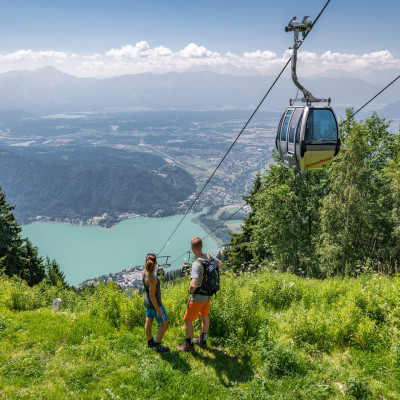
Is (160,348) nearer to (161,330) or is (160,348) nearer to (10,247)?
(161,330)

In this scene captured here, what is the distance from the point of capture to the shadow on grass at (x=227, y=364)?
4.24 metres

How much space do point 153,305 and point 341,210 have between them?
1274cm

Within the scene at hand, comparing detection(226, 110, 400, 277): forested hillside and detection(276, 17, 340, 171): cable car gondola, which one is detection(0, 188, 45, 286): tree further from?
detection(276, 17, 340, 171): cable car gondola

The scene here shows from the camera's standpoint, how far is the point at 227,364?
4543mm

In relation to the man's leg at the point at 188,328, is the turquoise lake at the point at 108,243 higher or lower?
lower

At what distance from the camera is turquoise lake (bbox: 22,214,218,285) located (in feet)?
373

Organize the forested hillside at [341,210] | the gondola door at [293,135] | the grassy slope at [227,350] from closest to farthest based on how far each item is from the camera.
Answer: the grassy slope at [227,350]
the gondola door at [293,135]
the forested hillside at [341,210]

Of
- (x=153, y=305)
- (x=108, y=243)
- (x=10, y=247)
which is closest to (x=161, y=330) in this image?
(x=153, y=305)

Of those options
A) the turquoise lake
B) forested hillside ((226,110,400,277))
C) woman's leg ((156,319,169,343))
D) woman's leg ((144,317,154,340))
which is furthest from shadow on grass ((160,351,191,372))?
the turquoise lake

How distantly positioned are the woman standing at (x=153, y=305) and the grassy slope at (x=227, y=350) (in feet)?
0.55

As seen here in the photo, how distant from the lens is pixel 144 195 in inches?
7539

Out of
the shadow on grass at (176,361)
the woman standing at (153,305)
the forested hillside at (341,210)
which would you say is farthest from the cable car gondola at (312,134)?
the forested hillside at (341,210)

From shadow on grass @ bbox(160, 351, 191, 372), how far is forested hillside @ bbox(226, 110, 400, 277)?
8187 mm

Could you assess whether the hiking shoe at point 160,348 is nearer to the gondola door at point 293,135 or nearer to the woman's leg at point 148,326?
the woman's leg at point 148,326
